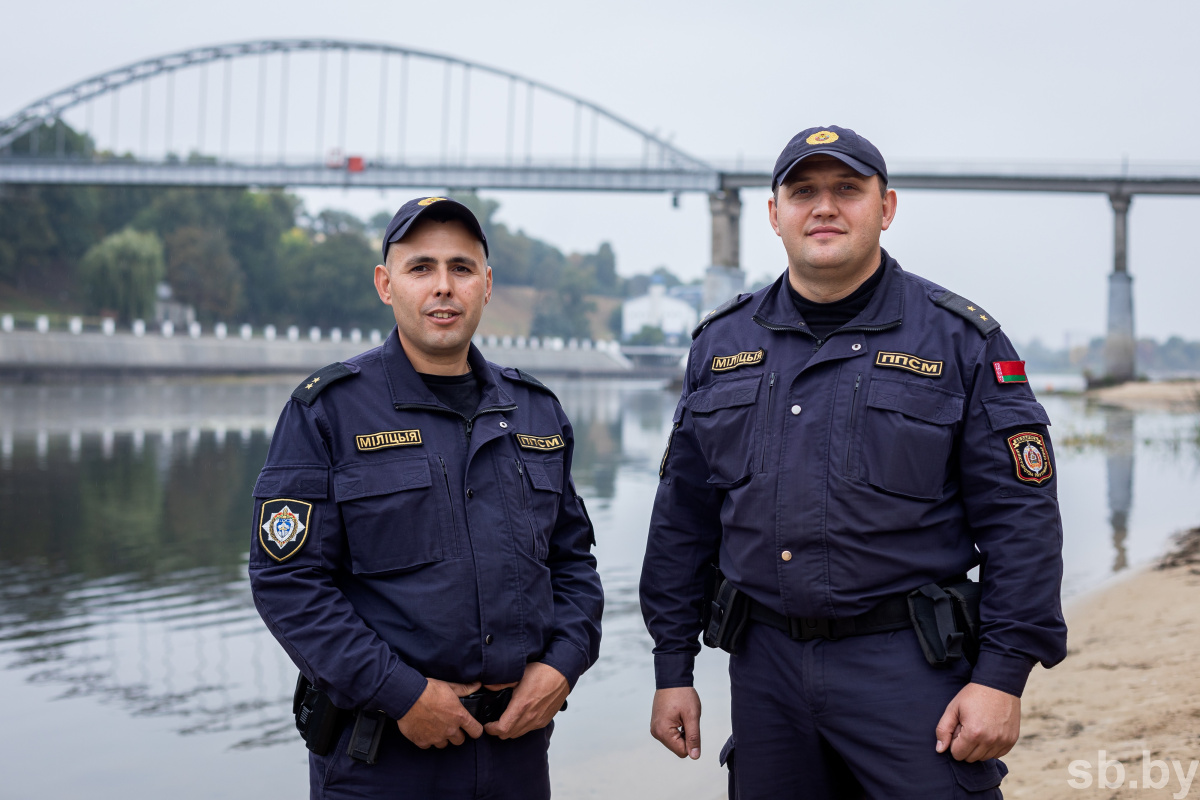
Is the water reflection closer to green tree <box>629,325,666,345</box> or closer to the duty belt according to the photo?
the duty belt

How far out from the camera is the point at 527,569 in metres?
2.77

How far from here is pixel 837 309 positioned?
2934mm

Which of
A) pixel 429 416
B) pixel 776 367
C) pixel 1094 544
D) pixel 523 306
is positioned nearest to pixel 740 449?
pixel 776 367

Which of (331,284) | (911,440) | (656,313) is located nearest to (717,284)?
(331,284)

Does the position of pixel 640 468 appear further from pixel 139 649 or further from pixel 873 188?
pixel 873 188

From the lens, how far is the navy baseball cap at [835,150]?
2.80 m

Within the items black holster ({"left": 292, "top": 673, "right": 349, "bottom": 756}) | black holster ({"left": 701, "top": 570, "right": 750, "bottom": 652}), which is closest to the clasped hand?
black holster ({"left": 292, "top": 673, "right": 349, "bottom": 756})

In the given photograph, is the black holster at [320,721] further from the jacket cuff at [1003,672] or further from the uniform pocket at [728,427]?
the jacket cuff at [1003,672]

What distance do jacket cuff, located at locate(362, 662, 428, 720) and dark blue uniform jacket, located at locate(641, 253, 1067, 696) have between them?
95 centimetres

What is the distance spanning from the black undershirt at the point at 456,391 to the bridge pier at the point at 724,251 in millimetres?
53969

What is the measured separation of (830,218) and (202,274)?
77.2 metres

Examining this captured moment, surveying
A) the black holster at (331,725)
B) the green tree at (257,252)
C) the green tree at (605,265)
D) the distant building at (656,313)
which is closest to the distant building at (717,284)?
the green tree at (257,252)

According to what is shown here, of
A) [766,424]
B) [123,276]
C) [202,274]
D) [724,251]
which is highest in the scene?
[724,251]

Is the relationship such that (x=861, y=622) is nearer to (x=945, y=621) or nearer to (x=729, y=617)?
(x=945, y=621)
